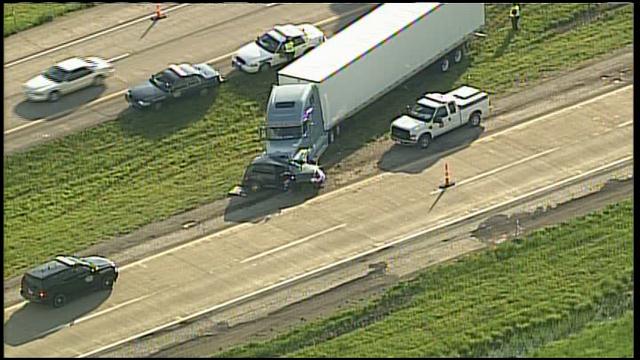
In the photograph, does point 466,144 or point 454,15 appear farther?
point 454,15

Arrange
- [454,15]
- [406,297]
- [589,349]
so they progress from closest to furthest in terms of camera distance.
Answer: [589,349] → [406,297] → [454,15]

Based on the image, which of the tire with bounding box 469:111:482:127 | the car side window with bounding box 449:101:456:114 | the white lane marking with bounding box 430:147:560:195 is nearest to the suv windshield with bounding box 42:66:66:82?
the car side window with bounding box 449:101:456:114

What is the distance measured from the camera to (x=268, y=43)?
227 feet

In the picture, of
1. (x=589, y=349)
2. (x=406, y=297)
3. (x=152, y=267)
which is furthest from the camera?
(x=152, y=267)

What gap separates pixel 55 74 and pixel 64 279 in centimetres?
1782

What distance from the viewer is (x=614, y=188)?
189 feet

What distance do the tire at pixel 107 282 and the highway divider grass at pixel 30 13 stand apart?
23406 millimetres

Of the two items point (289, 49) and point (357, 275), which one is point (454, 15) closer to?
point (289, 49)

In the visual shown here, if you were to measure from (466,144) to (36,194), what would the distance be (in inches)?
609

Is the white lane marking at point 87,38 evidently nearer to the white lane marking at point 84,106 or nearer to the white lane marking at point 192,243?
the white lane marking at point 84,106

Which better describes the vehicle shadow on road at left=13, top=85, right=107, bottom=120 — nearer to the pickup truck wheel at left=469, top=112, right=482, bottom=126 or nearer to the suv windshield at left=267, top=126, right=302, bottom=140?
the suv windshield at left=267, top=126, right=302, bottom=140

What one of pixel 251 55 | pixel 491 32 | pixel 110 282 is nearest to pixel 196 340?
pixel 110 282

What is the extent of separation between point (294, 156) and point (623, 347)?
16.9 metres

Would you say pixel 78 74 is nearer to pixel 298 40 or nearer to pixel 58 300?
pixel 298 40
